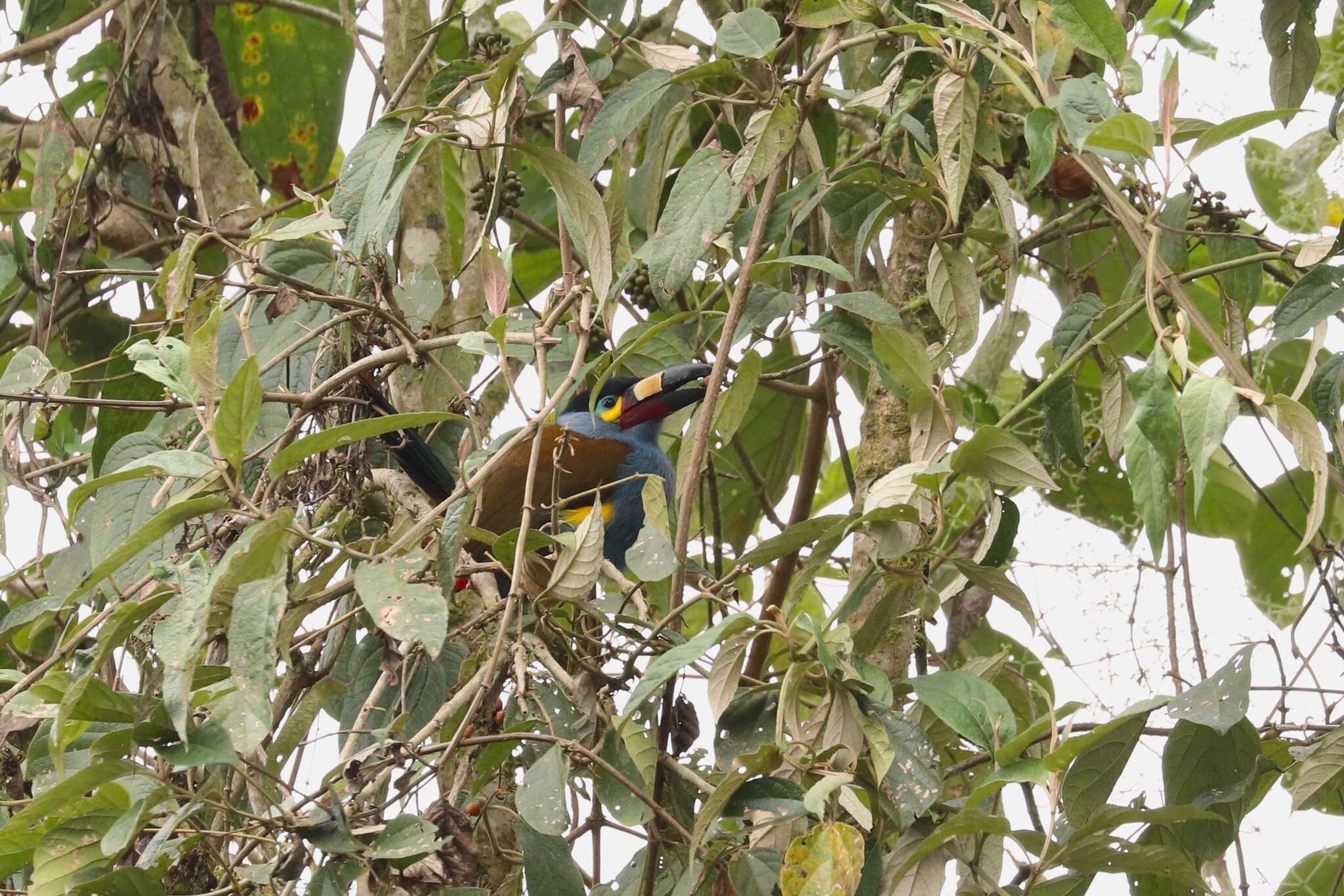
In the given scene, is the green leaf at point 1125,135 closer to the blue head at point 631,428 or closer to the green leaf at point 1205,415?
the green leaf at point 1205,415

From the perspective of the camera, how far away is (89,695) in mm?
1439

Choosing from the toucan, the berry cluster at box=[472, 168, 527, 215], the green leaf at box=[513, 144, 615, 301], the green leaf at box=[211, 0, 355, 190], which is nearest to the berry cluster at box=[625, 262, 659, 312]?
the toucan

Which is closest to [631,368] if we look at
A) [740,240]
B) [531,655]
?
[740,240]

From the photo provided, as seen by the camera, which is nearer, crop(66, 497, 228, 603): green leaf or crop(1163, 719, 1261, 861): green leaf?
crop(66, 497, 228, 603): green leaf

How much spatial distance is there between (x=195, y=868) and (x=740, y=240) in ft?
3.55

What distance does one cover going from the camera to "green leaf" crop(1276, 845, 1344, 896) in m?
2.14

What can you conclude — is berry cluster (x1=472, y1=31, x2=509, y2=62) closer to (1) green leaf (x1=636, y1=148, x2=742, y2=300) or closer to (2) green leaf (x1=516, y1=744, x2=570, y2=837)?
(1) green leaf (x1=636, y1=148, x2=742, y2=300)

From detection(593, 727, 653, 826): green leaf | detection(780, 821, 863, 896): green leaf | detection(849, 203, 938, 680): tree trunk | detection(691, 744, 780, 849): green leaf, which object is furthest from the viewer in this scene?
detection(849, 203, 938, 680): tree trunk

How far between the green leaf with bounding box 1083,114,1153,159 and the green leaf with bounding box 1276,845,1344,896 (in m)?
1.29

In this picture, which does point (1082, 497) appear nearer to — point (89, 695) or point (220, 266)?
point (220, 266)

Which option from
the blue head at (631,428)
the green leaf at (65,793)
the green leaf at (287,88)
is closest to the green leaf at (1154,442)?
the green leaf at (65,793)

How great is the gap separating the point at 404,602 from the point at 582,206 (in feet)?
2.23

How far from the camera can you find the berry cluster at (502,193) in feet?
8.52

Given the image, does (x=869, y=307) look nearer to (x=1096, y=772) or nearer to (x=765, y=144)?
(x=765, y=144)
